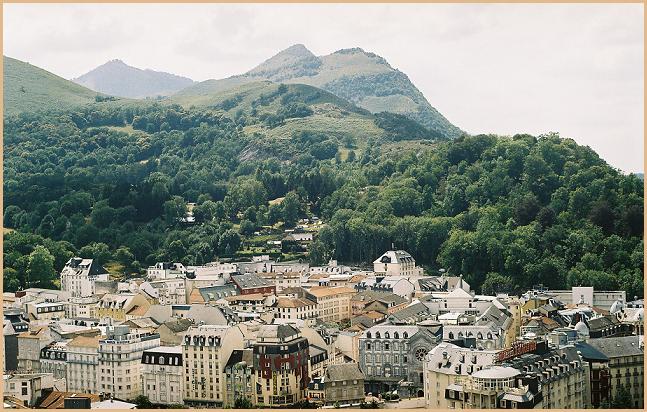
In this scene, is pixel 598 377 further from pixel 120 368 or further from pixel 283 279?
pixel 283 279

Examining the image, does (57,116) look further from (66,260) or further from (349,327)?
(349,327)

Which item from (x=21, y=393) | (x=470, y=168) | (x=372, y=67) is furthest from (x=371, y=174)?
(x=372, y=67)

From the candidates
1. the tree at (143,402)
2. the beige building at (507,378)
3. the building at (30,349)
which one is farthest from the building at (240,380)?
the building at (30,349)

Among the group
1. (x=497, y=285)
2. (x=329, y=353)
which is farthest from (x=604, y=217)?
(x=329, y=353)

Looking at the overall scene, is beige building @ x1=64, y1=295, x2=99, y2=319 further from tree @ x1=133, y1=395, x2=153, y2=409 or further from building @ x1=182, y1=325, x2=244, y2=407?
tree @ x1=133, y1=395, x2=153, y2=409

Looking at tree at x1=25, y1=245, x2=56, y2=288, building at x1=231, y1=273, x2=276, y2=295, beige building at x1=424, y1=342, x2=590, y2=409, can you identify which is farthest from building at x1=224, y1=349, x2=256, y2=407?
tree at x1=25, y1=245, x2=56, y2=288

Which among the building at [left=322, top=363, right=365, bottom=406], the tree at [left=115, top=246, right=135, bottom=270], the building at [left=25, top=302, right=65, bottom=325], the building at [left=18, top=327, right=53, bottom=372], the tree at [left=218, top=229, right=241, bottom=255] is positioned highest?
the tree at [left=218, top=229, right=241, bottom=255]
